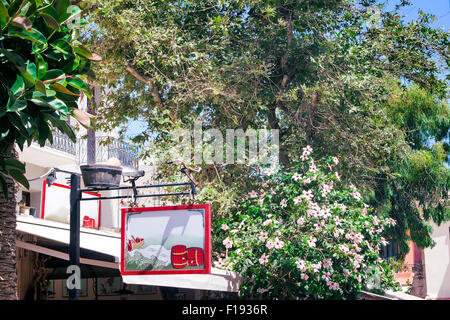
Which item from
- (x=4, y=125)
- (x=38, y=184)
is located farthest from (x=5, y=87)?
(x=38, y=184)

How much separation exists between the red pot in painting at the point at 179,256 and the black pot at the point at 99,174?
1437mm

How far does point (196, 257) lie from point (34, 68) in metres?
3.13

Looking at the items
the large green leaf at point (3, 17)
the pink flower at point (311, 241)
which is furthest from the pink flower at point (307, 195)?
the large green leaf at point (3, 17)

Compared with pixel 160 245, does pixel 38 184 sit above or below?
above

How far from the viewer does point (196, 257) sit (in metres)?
6.86

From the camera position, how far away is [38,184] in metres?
16.6

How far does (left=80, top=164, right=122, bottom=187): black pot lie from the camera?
7.62 metres

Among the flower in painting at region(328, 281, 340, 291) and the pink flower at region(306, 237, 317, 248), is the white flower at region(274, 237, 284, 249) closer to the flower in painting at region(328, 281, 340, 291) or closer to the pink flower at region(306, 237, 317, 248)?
the pink flower at region(306, 237, 317, 248)

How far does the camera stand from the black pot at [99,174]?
25.0ft

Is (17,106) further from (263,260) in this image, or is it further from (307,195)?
(307,195)

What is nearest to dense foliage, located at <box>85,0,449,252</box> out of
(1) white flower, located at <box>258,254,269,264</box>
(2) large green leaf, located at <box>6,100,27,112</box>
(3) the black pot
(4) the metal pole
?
(1) white flower, located at <box>258,254,269,264</box>

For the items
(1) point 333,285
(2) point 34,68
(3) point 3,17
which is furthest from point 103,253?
(3) point 3,17
